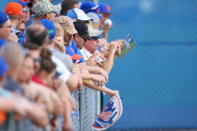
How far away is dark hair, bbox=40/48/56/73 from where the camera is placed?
199 inches

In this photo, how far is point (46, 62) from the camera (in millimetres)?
5062

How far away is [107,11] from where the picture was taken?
1138cm

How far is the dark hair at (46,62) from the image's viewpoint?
5051 mm

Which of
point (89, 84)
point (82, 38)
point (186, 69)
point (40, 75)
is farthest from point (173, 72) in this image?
point (40, 75)

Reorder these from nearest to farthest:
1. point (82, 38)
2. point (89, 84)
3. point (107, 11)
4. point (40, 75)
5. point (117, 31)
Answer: point (40, 75), point (89, 84), point (82, 38), point (107, 11), point (117, 31)

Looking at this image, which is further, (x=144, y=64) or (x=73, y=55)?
(x=144, y=64)

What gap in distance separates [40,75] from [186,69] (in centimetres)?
764

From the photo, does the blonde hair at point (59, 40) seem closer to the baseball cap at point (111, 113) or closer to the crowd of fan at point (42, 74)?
the crowd of fan at point (42, 74)

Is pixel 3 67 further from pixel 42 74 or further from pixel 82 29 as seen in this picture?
pixel 82 29

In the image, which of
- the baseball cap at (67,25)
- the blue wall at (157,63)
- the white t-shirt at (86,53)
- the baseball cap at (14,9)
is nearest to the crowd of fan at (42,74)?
the baseball cap at (67,25)

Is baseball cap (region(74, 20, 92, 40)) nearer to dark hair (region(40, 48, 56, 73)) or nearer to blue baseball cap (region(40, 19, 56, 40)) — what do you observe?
blue baseball cap (region(40, 19, 56, 40))

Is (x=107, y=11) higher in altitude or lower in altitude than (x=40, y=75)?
higher

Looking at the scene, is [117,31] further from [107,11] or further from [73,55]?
[73,55]

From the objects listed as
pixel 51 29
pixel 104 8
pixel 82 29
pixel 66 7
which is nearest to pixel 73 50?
pixel 82 29
